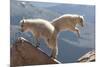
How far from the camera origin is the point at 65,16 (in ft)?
6.59

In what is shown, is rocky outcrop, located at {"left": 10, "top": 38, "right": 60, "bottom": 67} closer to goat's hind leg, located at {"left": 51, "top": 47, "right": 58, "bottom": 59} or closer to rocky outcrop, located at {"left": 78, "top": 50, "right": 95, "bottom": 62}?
goat's hind leg, located at {"left": 51, "top": 47, "right": 58, "bottom": 59}

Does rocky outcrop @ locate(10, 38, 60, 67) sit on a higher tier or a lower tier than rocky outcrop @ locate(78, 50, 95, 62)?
higher

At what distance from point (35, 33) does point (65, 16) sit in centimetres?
34

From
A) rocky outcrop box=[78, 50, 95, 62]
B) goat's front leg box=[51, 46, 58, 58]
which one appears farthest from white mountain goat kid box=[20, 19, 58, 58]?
rocky outcrop box=[78, 50, 95, 62]

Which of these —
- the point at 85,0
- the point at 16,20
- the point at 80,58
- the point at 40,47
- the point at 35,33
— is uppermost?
the point at 85,0

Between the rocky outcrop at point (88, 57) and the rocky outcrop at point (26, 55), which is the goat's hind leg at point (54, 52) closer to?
the rocky outcrop at point (26, 55)

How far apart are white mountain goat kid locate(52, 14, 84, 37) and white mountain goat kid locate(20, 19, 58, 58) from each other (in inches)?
2.3

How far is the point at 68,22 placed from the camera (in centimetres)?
202

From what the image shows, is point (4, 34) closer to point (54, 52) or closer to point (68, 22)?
point (54, 52)

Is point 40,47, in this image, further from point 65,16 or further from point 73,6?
point 73,6

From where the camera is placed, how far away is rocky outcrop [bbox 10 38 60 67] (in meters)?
1.83

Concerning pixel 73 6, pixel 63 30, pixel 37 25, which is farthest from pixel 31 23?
pixel 73 6

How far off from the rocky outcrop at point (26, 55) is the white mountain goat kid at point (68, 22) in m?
0.29

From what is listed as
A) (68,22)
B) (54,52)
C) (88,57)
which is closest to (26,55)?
(54,52)
